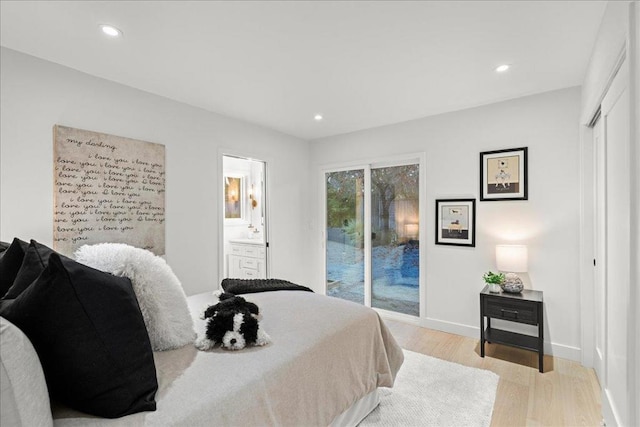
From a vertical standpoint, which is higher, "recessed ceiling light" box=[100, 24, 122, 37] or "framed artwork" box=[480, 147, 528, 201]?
"recessed ceiling light" box=[100, 24, 122, 37]

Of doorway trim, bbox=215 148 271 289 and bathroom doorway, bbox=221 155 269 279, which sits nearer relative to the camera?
doorway trim, bbox=215 148 271 289

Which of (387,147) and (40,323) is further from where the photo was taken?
(387,147)

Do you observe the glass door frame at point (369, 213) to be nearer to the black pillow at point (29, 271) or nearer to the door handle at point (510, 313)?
the door handle at point (510, 313)

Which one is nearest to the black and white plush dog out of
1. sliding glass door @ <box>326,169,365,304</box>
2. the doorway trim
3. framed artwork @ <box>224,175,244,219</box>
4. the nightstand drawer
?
the doorway trim

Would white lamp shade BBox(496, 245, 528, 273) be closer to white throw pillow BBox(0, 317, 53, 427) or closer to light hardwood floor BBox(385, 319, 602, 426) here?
light hardwood floor BBox(385, 319, 602, 426)

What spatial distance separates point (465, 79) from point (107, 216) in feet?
10.8

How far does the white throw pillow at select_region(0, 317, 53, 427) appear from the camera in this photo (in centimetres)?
71

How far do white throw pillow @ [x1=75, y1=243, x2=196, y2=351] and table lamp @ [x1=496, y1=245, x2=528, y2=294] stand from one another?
278 cm

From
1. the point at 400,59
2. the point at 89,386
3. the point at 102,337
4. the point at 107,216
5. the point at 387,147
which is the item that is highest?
the point at 400,59

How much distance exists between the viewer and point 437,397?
2.28 meters

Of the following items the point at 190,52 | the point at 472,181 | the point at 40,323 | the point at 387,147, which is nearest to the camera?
the point at 40,323

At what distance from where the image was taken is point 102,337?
96 centimetres

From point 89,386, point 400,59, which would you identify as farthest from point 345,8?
point 89,386

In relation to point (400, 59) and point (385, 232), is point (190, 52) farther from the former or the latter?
point (385, 232)
